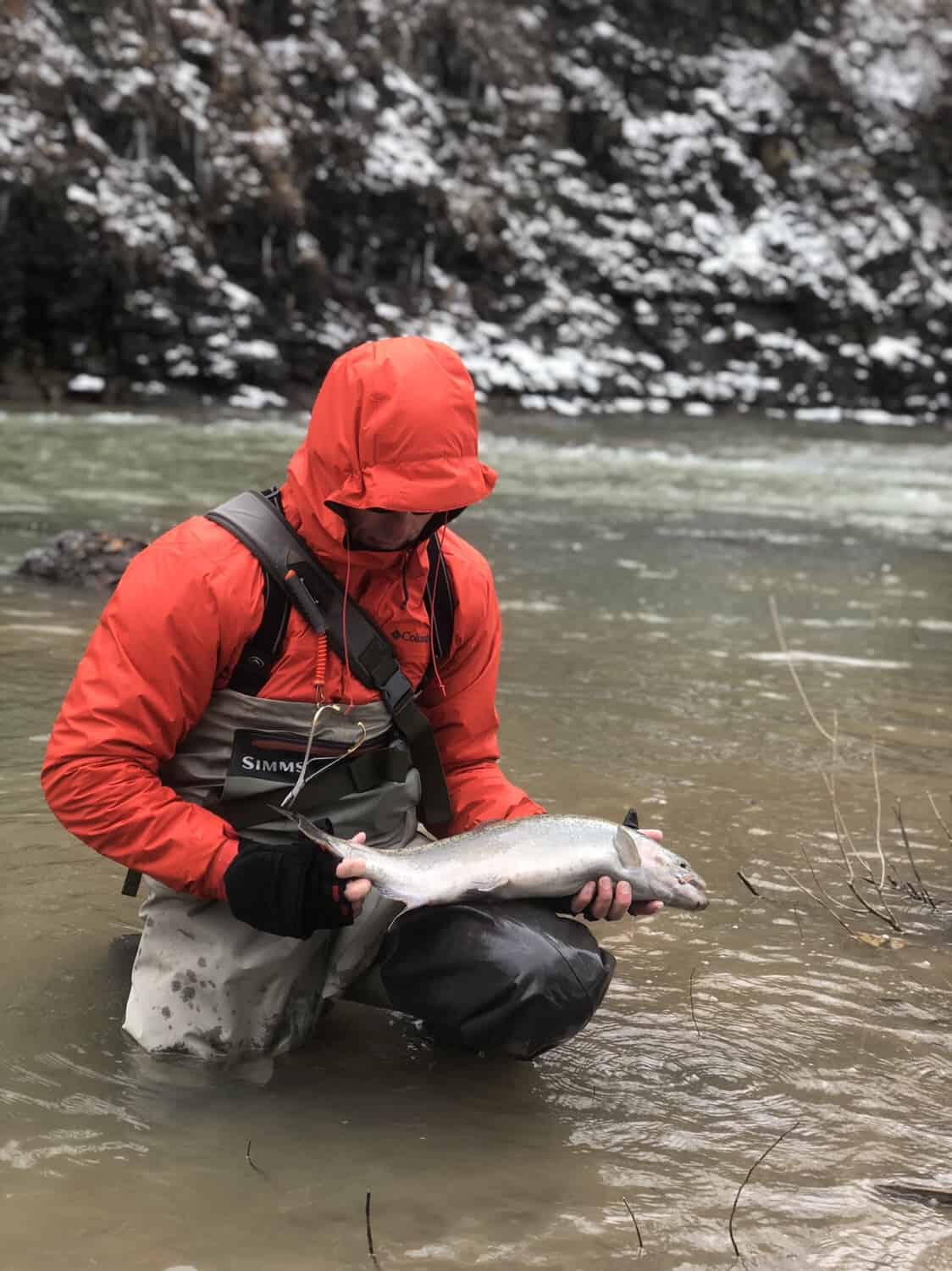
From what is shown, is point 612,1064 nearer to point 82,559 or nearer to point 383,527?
point 383,527

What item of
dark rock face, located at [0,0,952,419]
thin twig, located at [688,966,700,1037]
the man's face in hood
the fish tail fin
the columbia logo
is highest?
dark rock face, located at [0,0,952,419]

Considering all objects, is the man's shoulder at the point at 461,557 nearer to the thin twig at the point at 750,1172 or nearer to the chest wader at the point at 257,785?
the chest wader at the point at 257,785

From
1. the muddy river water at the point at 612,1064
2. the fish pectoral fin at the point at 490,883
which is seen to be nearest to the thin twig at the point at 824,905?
the muddy river water at the point at 612,1064

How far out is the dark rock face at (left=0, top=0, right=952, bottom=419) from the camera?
28188mm

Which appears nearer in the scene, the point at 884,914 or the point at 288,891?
the point at 288,891

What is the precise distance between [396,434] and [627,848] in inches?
40.6

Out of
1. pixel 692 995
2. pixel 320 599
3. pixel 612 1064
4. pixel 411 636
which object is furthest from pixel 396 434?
pixel 692 995

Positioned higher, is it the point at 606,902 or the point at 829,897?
the point at 606,902

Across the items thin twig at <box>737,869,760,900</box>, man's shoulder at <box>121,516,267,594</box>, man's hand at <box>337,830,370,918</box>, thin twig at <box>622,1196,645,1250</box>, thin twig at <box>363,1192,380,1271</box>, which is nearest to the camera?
thin twig at <box>363,1192,380,1271</box>

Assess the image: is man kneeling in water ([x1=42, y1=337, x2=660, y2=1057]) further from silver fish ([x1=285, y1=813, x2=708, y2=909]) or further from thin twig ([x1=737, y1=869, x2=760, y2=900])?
thin twig ([x1=737, y1=869, x2=760, y2=900])

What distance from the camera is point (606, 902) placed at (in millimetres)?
3248

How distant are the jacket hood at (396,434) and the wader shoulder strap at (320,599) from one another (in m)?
0.14

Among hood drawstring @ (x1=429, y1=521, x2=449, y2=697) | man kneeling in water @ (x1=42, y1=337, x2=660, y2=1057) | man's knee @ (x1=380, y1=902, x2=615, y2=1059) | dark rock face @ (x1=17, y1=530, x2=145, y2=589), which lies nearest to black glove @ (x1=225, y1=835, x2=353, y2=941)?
man kneeling in water @ (x1=42, y1=337, x2=660, y2=1057)

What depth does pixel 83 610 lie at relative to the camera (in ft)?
29.1
